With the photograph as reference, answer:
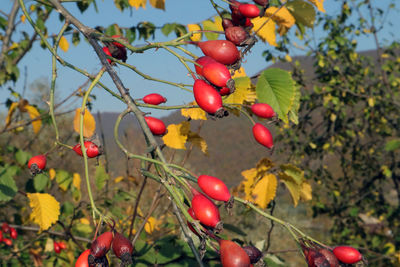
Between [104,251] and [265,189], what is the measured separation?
3.31ft

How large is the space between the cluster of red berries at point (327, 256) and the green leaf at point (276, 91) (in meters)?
0.37

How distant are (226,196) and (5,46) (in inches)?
132

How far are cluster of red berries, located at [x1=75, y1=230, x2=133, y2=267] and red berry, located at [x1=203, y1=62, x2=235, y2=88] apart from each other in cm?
35

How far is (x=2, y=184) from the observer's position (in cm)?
153

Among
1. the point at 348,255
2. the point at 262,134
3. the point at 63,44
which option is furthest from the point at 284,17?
the point at 63,44

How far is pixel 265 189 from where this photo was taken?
1.61 m

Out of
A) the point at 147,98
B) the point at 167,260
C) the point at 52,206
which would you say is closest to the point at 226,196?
the point at 147,98

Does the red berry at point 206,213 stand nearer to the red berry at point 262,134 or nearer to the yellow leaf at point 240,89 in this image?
the red berry at point 262,134

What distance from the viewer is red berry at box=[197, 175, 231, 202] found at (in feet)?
2.24

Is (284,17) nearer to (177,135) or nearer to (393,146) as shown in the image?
(177,135)

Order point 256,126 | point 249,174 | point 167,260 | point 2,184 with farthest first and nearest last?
1. point 249,174
2. point 2,184
3. point 167,260
4. point 256,126

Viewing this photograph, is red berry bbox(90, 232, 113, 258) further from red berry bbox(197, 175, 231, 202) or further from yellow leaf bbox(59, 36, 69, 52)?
yellow leaf bbox(59, 36, 69, 52)

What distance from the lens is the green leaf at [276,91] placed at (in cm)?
101

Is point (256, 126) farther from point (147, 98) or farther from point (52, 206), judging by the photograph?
point (52, 206)
